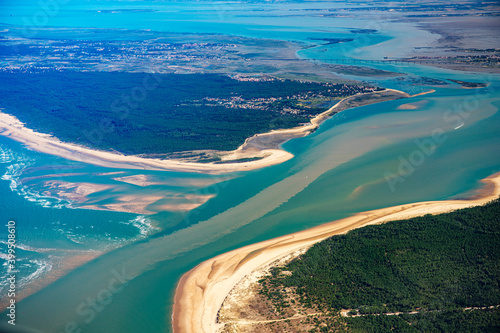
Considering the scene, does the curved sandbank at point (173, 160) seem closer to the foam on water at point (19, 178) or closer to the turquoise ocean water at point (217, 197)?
the turquoise ocean water at point (217, 197)

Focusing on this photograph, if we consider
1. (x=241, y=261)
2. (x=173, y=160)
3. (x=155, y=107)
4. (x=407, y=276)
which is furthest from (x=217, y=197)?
(x=155, y=107)

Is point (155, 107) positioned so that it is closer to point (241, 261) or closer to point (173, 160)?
point (173, 160)

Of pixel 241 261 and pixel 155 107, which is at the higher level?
pixel 155 107

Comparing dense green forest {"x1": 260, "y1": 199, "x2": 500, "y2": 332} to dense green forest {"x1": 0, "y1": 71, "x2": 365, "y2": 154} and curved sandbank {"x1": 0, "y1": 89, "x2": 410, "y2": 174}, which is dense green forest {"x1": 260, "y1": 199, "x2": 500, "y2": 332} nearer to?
curved sandbank {"x1": 0, "y1": 89, "x2": 410, "y2": 174}

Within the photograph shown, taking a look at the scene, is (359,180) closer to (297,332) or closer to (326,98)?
(297,332)

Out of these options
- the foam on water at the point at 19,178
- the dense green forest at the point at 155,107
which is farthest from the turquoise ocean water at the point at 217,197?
the dense green forest at the point at 155,107

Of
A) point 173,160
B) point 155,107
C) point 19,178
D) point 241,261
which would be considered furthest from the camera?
point 155,107

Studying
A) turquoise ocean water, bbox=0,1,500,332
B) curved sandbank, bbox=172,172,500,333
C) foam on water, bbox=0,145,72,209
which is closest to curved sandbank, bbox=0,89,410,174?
turquoise ocean water, bbox=0,1,500,332
